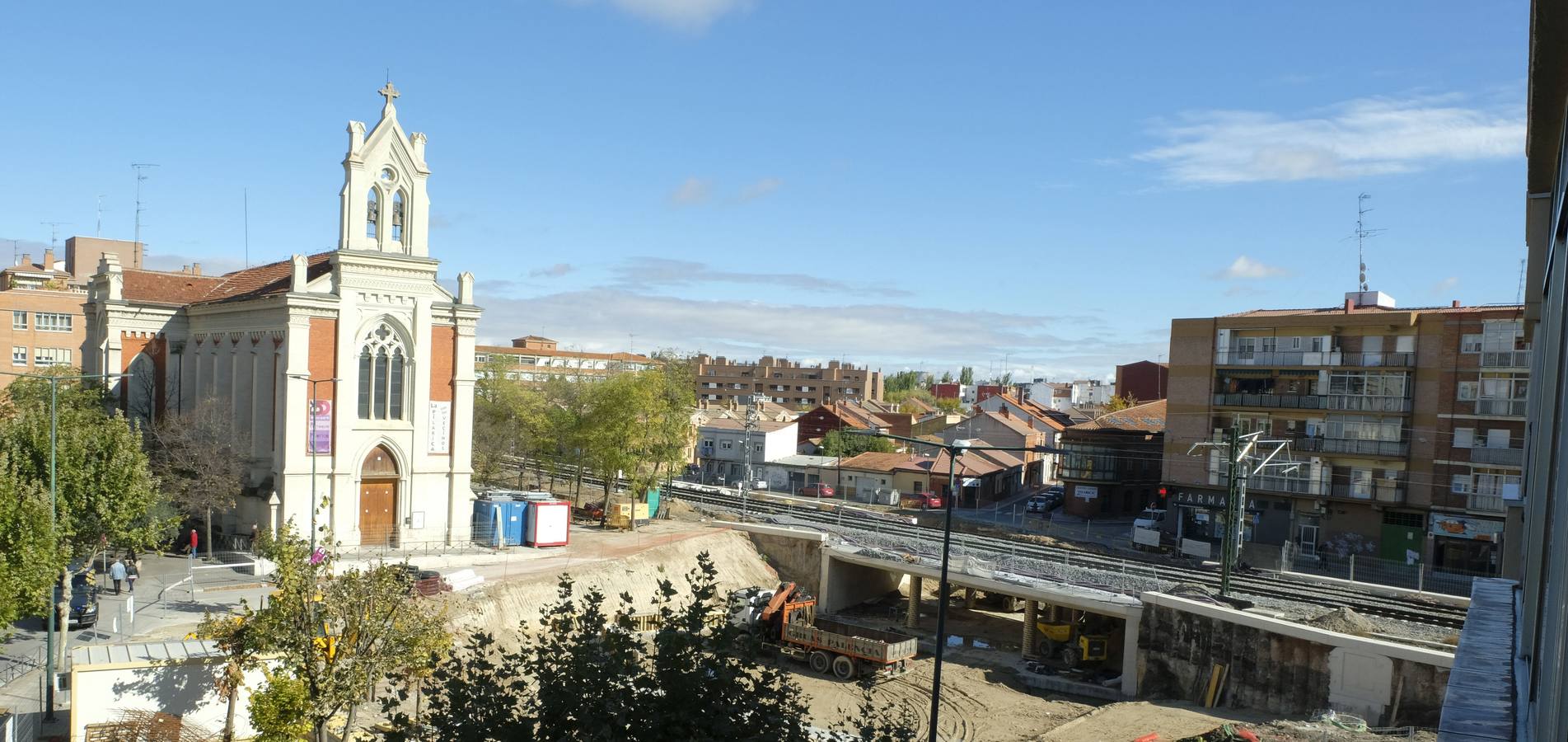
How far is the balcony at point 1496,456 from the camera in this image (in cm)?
4309

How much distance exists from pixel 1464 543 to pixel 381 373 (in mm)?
46795

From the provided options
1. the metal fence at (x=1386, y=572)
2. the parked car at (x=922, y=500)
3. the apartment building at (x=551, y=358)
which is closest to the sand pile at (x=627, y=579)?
the parked car at (x=922, y=500)

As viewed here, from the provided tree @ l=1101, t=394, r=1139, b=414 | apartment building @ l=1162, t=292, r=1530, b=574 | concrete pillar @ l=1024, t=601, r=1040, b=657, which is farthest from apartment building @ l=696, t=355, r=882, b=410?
concrete pillar @ l=1024, t=601, r=1040, b=657

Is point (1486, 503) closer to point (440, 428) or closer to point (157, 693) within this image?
point (440, 428)

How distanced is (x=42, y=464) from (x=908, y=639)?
2610 centimetres

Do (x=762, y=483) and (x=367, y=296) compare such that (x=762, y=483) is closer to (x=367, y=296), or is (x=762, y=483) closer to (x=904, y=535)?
(x=904, y=535)

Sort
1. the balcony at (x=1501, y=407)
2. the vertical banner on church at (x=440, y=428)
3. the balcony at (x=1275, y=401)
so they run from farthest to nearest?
the balcony at (x=1275, y=401)
the balcony at (x=1501, y=407)
the vertical banner on church at (x=440, y=428)

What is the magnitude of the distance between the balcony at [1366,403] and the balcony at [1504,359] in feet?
11.9

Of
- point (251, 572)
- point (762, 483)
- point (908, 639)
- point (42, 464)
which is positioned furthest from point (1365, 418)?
point (42, 464)

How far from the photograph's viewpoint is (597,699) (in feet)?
31.0

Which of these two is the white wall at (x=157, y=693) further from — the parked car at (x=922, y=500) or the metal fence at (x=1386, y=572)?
the parked car at (x=922, y=500)

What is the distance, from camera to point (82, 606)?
27.0 m

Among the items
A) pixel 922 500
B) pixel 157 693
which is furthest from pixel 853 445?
pixel 157 693

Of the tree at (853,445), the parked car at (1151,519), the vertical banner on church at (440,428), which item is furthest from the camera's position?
the tree at (853,445)
